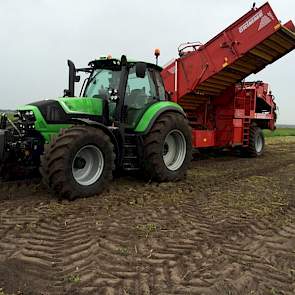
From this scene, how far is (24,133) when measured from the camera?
255 inches

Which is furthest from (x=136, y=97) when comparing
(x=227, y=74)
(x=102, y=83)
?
(x=227, y=74)

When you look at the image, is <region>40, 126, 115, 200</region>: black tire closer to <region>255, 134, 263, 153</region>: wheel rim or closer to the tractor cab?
the tractor cab

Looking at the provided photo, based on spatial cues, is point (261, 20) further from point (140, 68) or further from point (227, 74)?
point (140, 68)

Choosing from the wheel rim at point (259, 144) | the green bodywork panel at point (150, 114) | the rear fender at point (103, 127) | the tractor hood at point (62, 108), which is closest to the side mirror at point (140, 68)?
the green bodywork panel at point (150, 114)

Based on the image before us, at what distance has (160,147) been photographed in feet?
24.1

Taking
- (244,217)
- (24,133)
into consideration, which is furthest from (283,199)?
(24,133)

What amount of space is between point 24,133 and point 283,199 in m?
4.08

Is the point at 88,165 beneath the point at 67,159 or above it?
beneath

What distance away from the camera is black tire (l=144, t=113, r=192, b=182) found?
23.9ft

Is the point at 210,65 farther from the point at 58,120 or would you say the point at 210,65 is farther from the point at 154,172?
the point at 58,120

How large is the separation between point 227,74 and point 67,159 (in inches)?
225

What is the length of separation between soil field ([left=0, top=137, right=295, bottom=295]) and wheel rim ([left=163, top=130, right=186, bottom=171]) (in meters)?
0.97

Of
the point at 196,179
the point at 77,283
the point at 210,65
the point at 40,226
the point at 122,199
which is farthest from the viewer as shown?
the point at 210,65

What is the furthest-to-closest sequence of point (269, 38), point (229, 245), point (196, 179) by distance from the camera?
point (269, 38) → point (196, 179) → point (229, 245)
